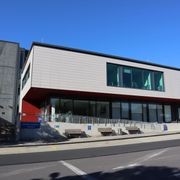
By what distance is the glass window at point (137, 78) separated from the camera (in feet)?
96.1

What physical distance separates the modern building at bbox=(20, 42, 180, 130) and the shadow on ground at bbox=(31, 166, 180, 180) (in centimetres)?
1538

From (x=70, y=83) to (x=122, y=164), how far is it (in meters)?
16.0

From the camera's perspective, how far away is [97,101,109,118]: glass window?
28716 mm

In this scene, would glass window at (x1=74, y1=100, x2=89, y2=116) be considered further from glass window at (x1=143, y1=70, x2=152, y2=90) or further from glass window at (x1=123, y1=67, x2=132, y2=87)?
glass window at (x1=143, y1=70, x2=152, y2=90)

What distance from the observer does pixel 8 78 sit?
24609 millimetres

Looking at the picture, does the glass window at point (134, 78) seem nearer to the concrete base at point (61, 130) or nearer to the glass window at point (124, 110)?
the glass window at point (124, 110)

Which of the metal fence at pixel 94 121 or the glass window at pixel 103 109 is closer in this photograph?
the metal fence at pixel 94 121

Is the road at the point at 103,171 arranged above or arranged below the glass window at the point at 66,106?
below

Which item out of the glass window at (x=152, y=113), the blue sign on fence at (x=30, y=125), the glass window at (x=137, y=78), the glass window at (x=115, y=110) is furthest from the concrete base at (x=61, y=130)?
the glass window at (x=137, y=78)

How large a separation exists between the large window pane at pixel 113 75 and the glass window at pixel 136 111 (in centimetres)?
509

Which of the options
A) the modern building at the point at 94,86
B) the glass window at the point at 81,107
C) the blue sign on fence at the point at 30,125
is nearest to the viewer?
the blue sign on fence at the point at 30,125

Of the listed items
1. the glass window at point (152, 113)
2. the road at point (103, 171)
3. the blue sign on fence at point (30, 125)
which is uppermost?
the glass window at point (152, 113)

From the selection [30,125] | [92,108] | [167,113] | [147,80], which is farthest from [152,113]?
[30,125]

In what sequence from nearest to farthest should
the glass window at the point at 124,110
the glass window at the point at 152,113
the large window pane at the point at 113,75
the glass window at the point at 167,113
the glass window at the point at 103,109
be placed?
1. the large window pane at the point at 113,75
2. the glass window at the point at 103,109
3. the glass window at the point at 124,110
4. the glass window at the point at 152,113
5. the glass window at the point at 167,113
